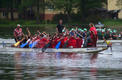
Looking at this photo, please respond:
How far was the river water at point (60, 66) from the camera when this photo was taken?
1981 cm

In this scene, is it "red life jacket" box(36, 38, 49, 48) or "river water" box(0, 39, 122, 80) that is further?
"red life jacket" box(36, 38, 49, 48)

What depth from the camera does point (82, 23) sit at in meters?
78.4

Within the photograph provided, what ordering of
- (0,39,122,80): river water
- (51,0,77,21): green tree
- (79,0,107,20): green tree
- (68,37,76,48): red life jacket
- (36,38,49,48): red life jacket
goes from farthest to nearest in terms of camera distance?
1. (79,0,107,20): green tree
2. (51,0,77,21): green tree
3. (36,38,49,48): red life jacket
4. (68,37,76,48): red life jacket
5. (0,39,122,80): river water

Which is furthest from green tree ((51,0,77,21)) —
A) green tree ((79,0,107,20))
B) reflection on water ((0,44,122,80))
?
reflection on water ((0,44,122,80))

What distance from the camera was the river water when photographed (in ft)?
65.0

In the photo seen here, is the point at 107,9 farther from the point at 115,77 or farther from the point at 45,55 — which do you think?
the point at 115,77

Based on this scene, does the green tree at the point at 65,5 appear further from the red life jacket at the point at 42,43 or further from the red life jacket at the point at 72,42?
the red life jacket at the point at 72,42

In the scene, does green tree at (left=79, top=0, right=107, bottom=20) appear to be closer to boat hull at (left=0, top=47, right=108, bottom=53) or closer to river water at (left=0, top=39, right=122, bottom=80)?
boat hull at (left=0, top=47, right=108, bottom=53)

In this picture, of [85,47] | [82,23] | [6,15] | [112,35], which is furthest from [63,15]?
[85,47]

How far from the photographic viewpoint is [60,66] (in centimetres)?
2319

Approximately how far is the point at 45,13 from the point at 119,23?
57.9 ft

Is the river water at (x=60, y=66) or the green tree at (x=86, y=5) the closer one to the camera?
the river water at (x=60, y=66)

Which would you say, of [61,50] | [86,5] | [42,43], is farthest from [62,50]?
[86,5]

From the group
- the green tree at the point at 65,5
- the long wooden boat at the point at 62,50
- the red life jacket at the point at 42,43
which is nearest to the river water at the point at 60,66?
the long wooden boat at the point at 62,50
